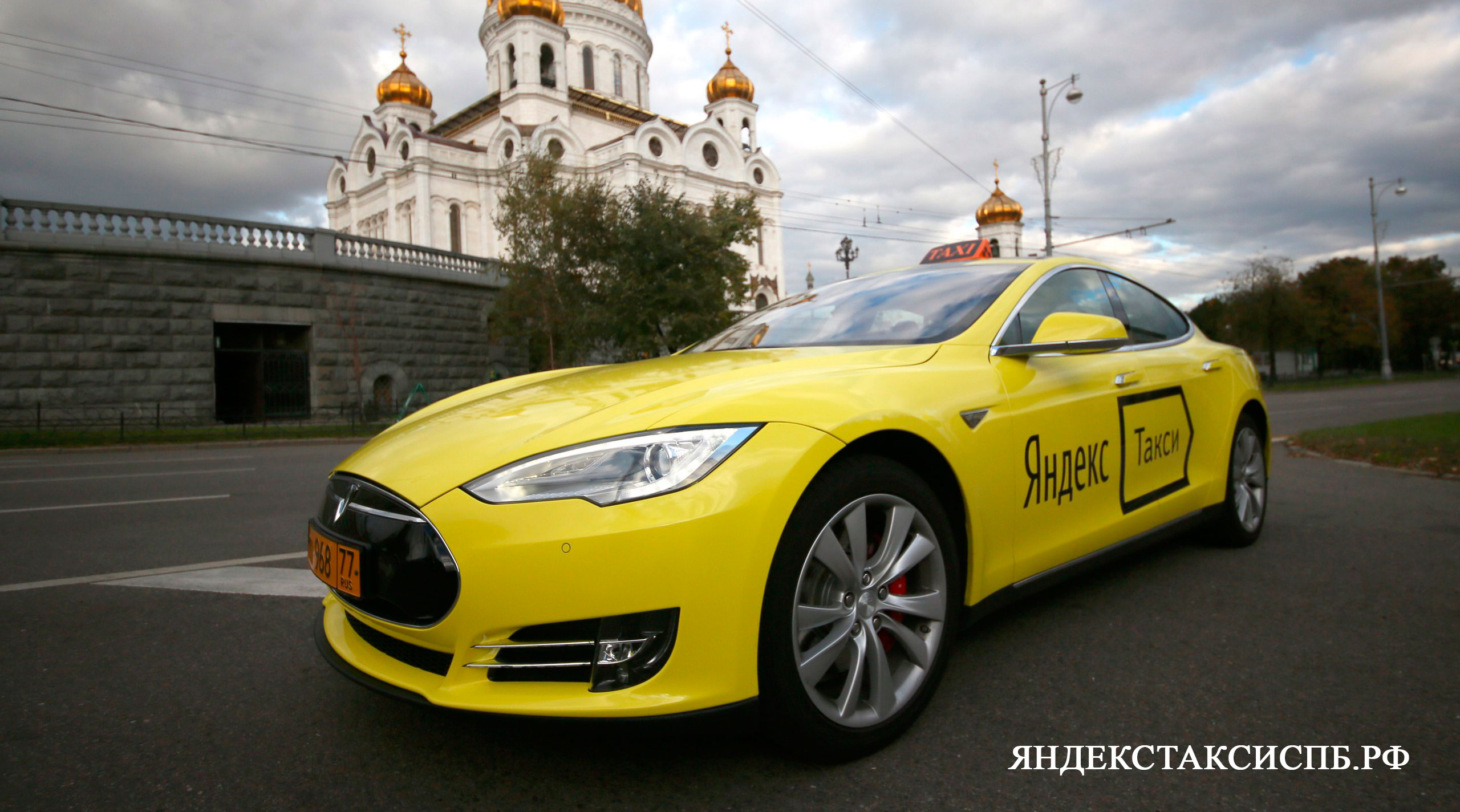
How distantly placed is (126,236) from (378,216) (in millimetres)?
32663

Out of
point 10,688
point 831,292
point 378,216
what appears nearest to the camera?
point 10,688

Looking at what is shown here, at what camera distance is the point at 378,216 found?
4738 cm

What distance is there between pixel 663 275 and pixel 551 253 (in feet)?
10.5

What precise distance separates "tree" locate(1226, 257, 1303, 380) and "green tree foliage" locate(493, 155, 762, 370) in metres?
30.0

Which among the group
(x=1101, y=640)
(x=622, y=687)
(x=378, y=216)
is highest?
(x=378, y=216)

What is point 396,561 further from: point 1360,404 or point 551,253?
point 1360,404

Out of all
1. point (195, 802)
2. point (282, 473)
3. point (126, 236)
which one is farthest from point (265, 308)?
point (195, 802)

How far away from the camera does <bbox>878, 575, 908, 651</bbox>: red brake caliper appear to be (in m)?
2.10

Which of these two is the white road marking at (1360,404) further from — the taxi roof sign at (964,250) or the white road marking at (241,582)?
the white road marking at (241,582)

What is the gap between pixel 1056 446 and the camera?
2.60 metres

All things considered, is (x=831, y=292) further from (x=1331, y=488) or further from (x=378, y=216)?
(x=378, y=216)

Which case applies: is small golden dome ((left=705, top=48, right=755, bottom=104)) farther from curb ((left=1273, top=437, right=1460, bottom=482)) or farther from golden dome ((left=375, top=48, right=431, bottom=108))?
curb ((left=1273, top=437, right=1460, bottom=482))

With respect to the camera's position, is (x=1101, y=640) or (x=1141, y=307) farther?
(x=1141, y=307)

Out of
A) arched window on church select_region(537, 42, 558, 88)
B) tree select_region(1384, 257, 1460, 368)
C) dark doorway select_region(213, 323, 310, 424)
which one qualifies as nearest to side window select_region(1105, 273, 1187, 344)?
dark doorway select_region(213, 323, 310, 424)
